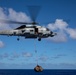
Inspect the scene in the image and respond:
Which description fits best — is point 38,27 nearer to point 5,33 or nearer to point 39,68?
point 5,33

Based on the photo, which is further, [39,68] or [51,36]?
[51,36]

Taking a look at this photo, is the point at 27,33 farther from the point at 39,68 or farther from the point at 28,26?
the point at 39,68

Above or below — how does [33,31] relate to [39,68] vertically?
above

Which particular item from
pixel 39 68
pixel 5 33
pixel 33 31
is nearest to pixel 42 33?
pixel 33 31

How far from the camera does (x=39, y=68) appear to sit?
60344 mm

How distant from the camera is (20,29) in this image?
3656 inches

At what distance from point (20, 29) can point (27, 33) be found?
354 centimetres

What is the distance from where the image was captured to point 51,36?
94.5 meters

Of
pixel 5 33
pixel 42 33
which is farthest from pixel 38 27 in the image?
pixel 5 33

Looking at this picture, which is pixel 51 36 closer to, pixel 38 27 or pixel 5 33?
pixel 38 27

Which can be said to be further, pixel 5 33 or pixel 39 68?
pixel 5 33

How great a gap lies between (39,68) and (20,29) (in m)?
34.4

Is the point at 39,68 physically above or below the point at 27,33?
below

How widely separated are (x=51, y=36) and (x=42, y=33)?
426 cm
